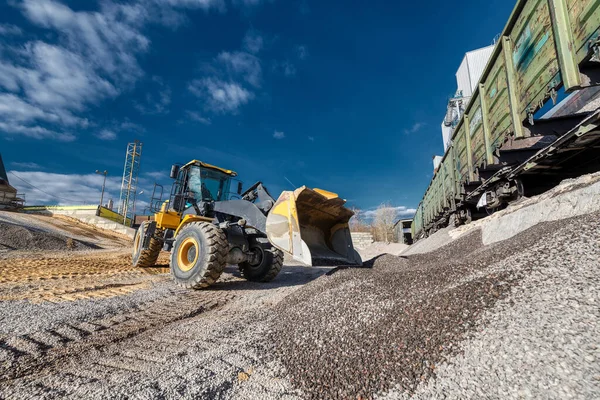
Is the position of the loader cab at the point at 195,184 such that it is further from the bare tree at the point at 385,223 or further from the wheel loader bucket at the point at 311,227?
the bare tree at the point at 385,223

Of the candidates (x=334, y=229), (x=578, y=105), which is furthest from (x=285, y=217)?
(x=578, y=105)

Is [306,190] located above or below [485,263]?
above

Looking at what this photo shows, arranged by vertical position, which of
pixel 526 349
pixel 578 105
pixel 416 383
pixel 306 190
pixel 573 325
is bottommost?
pixel 416 383

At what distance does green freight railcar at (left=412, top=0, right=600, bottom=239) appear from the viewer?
3221 mm

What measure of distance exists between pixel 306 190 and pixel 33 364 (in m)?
3.30

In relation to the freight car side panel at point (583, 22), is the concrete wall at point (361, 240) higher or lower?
lower

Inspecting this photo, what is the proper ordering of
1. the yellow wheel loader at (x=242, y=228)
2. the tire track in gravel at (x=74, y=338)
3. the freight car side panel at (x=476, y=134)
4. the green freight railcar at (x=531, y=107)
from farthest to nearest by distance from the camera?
the freight car side panel at (x=476, y=134)
the yellow wheel loader at (x=242, y=228)
the green freight railcar at (x=531, y=107)
the tire track in gravel at (x=74, y=338)

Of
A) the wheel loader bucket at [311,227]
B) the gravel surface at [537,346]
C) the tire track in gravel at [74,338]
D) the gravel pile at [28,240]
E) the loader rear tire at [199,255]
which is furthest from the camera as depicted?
the gravel pile at [28,240]

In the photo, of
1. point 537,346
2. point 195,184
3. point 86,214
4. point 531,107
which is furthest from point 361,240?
point 86,214

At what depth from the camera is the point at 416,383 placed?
1408mm

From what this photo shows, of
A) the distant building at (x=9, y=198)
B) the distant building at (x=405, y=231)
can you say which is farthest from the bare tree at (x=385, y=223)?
the distant building at (x=9, y=198)

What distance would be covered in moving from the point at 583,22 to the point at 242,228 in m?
5.56

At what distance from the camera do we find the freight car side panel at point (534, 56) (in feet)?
12.0

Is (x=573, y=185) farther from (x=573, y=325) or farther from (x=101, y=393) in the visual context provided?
(x=101, y=393)
